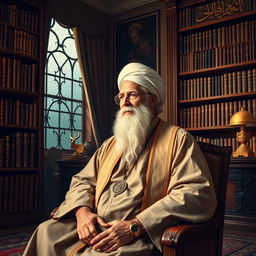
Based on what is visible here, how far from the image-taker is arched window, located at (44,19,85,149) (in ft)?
18.1

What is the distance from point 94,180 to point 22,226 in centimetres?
267

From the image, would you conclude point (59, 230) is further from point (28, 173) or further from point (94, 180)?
point (28, 173)

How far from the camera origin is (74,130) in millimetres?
5871

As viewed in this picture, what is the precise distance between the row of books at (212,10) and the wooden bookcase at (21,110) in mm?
2014

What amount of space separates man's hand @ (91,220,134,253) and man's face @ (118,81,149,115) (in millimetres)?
753

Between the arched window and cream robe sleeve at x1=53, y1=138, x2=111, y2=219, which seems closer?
cream robe sleeve at x1=53, y1=138, x2=111, y2=219

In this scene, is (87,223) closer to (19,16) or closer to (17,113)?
(17,113)

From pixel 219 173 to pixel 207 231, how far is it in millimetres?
344

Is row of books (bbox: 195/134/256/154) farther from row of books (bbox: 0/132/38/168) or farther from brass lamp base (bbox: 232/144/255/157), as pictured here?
row of books (bbox: 0/132/38/168)

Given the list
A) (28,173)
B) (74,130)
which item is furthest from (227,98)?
(28,173)

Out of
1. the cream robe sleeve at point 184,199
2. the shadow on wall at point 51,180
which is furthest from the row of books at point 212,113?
the cream robe sleeve at point 184,199

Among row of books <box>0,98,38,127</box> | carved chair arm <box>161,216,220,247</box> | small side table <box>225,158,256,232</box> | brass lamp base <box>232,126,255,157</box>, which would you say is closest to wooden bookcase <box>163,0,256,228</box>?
brass lamp base <box>232,126,255,157</box>

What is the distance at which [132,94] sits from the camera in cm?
221

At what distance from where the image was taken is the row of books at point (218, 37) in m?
4.70
